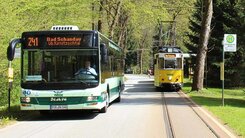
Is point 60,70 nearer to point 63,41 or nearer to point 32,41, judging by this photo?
point 63,41

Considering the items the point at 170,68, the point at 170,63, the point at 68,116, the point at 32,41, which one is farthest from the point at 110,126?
the point at 170,63

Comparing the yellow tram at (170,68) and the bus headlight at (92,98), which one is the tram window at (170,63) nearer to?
the yellow tram at (170,68)

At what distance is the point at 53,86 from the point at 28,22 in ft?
40.1

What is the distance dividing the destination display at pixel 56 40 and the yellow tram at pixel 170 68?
21248mm

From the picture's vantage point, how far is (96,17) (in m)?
41.5

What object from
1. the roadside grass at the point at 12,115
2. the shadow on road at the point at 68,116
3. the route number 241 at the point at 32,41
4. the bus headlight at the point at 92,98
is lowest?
the shadow on road at the point at 68,116

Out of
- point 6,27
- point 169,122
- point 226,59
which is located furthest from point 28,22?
point 226,59

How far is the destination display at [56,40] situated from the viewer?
17234 millimetres

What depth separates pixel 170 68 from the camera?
127 feet

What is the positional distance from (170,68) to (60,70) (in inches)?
873

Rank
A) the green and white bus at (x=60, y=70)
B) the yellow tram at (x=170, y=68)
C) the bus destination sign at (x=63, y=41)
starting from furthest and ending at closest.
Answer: the yellow tram at (x=170, y=68) < the bus destination sign at (x=63, y=41) < the green and white bus at (x=60, y=70)

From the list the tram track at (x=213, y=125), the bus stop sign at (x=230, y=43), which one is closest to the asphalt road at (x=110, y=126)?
the tram track at (x=213, y=125)

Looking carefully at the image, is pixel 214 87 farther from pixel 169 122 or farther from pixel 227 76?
pixel 169 122

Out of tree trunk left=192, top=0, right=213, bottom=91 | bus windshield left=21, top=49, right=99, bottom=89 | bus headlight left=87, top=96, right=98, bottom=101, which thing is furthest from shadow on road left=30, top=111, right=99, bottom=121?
tree trunk left=192, top=0, right=213, bottom=91
